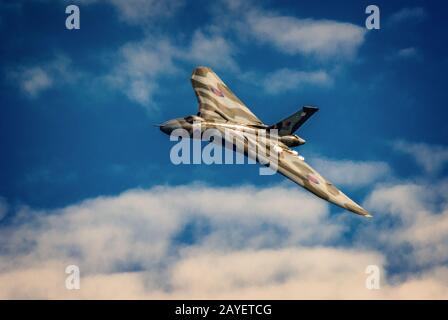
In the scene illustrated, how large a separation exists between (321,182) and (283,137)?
27.6 feet

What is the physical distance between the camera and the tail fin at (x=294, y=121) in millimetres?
82688

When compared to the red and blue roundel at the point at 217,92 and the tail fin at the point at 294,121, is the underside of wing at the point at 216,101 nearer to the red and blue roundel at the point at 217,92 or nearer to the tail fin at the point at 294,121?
the red and blue roundel at the point at 217,92

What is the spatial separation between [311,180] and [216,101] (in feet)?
65.7

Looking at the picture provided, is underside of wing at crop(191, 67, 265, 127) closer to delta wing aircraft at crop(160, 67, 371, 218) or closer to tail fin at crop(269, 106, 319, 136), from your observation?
delta wing aircraft at crop(160, 67, 371, 218)

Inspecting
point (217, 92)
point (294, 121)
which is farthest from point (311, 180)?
point (217, 92)

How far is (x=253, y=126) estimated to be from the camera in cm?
8581

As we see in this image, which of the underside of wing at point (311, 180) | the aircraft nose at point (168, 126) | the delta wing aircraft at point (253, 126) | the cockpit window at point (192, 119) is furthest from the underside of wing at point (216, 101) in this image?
the underside of wing at point (311, 180)

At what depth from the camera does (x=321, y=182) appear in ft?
257

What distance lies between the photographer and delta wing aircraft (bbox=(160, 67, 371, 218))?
77275mm

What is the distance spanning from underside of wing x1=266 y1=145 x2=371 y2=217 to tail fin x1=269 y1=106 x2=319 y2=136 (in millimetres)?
2462

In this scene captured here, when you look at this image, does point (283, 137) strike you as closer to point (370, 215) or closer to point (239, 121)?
point (239, 121)

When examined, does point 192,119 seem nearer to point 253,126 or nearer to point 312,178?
point 253,126

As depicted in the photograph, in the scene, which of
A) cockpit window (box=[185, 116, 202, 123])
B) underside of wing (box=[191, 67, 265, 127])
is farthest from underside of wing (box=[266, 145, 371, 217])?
cockpit window (box=[185, 116, 202, 123])
